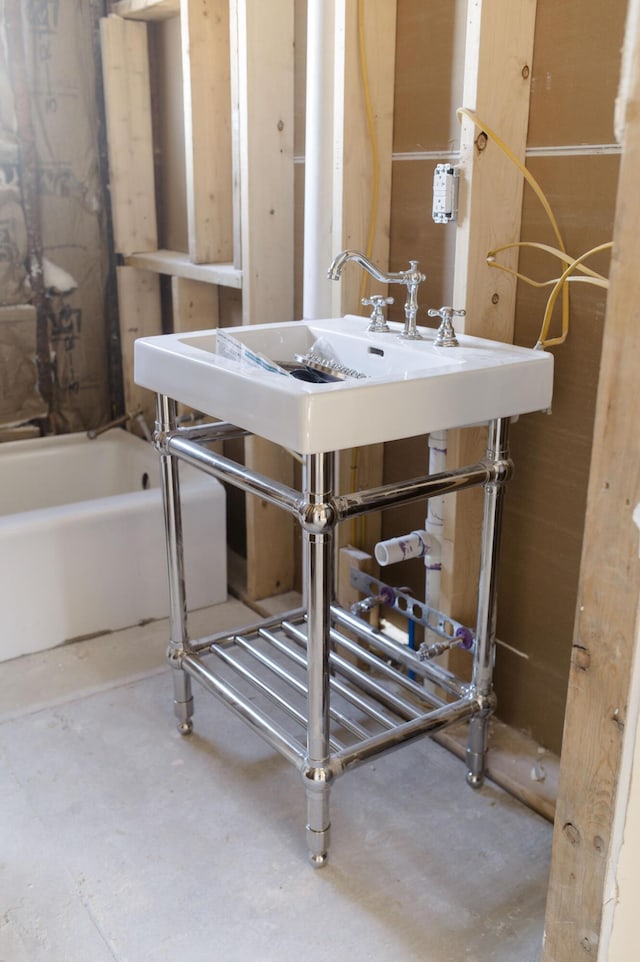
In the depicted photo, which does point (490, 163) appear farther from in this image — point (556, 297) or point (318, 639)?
point (318, 639)

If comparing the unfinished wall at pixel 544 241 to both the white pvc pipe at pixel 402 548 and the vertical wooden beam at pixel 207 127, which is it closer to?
the white pvc pipe at pixel 402 548

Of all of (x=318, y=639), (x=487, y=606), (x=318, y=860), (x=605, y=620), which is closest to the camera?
(x=605, y=620)

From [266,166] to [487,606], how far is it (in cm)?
124

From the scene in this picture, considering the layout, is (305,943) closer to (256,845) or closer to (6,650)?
(256,845)

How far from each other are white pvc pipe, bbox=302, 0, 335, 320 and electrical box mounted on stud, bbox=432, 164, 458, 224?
378 mm

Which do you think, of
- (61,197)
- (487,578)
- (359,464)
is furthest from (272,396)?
(61,197)

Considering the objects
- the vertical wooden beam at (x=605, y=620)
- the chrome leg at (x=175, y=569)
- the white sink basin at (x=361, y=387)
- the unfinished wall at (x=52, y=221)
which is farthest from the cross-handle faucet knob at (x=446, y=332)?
the unfinished wall at (x=52, y=221)

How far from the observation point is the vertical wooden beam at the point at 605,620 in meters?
0.88

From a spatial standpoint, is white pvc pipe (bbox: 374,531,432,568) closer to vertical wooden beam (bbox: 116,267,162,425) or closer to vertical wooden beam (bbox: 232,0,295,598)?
vertical wooden beam (bbox: 232,0,295,598)

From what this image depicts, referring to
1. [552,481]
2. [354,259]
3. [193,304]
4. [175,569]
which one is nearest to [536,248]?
[354,259]

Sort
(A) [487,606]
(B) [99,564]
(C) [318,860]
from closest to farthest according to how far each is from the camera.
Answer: (C) [318,860]
(A) [487,606]
(B) [99,564]

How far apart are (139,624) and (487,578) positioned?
1129 mm

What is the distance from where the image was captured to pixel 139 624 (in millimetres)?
2420

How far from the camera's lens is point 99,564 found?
2.33 m
